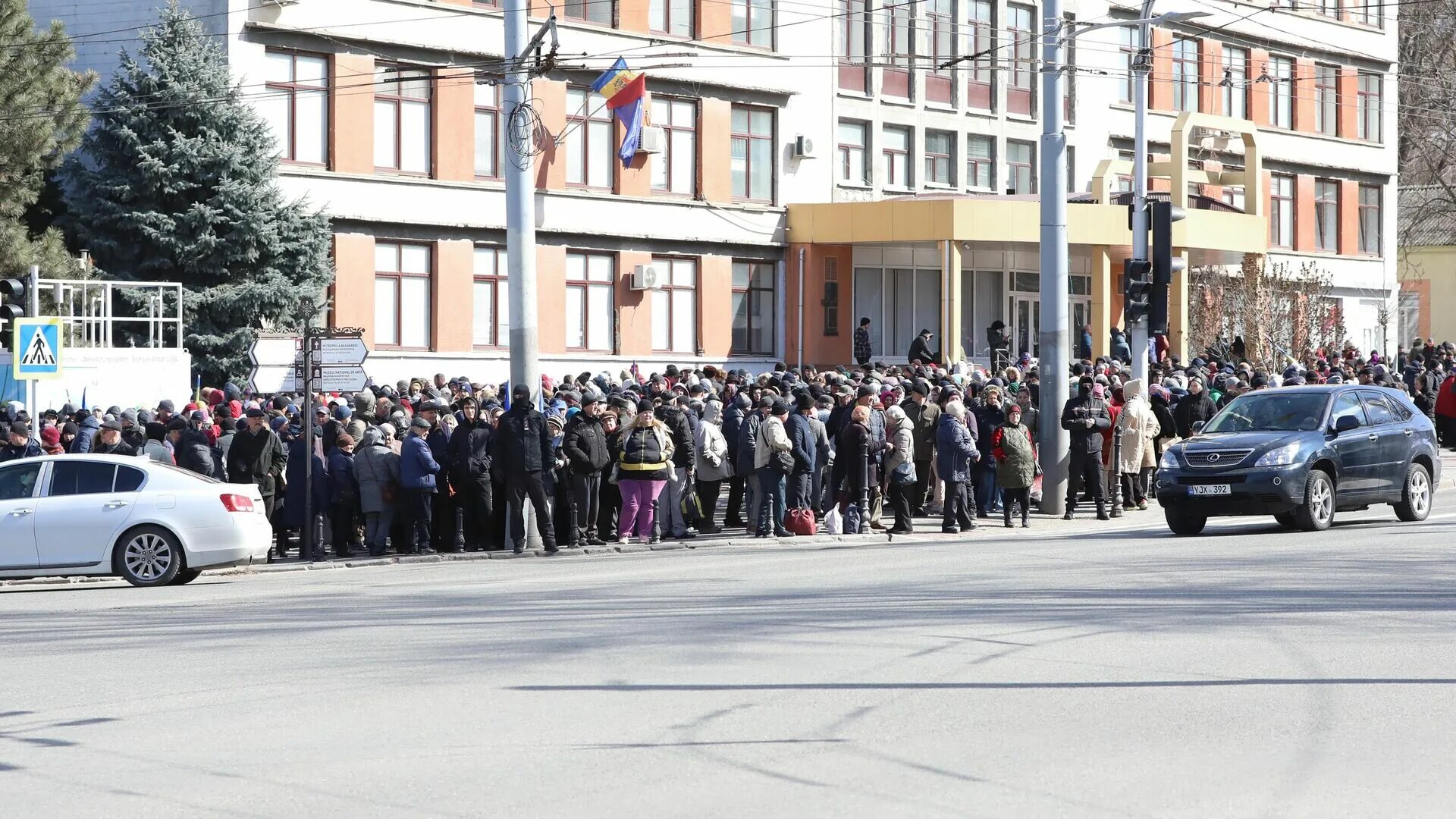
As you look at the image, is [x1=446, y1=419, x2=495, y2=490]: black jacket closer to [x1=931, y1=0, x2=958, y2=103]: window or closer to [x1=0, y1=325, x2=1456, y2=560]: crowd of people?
[x1=0, y1=325, x2=1456, y2=560]: crowd of people

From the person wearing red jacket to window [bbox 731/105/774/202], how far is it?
54.2 feet

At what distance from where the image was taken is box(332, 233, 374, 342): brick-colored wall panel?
1483 inches

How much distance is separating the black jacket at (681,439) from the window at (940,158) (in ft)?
91.2

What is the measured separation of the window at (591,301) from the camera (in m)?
42.3

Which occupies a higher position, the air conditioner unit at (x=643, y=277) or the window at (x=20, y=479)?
the air conditioner unit at (x=643, y=277)

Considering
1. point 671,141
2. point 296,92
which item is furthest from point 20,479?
point 671,141

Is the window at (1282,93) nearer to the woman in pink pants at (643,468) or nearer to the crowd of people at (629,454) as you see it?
the crowd of people at (629,454)

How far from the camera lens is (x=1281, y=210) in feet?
193

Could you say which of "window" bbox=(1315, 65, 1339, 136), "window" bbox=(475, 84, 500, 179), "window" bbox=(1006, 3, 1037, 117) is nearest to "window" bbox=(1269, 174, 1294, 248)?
"window" bbox=(1315, 65, 1339, 136)

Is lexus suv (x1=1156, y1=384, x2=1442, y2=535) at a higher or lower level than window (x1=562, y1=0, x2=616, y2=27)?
lower

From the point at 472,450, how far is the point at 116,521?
437 cm

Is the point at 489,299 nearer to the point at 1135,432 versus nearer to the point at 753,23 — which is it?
the point at 753,23

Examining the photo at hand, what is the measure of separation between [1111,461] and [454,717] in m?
17.4

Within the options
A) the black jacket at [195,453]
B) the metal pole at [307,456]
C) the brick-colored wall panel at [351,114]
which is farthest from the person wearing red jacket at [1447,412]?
the black jacket at [195,453]
